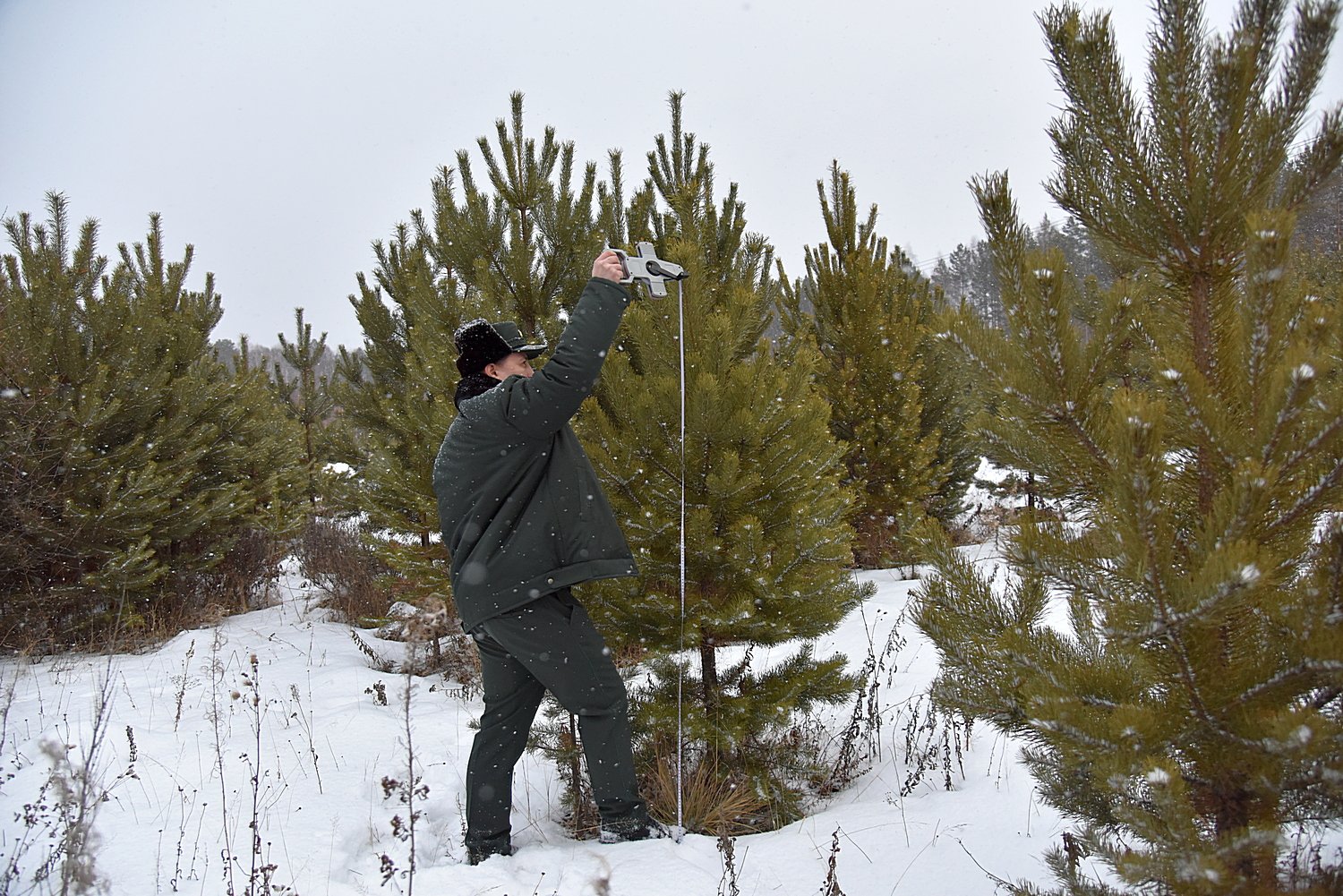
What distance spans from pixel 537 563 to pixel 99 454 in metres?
5.60

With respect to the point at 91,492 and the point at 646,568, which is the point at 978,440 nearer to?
the point at 646,568

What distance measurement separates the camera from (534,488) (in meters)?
2.85

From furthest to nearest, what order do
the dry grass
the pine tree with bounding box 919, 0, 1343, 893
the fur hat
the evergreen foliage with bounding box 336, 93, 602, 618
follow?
1. the evergreen foliage with bounding box 336, 93, 602, 618
2. the dry grass
3. the fur hat
4. the pine tree with bounding box 919, 0, 1343, 893

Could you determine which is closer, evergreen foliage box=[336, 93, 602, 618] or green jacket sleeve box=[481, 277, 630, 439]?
green jacket sleeve box=[481, 277, 630, 439]

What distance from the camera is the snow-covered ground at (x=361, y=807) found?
2.62 metres

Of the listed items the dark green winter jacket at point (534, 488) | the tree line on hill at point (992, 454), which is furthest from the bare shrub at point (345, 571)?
the dark green winter jacket at point (534, 488)

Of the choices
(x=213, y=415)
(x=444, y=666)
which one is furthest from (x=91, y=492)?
(x=444, y=666)

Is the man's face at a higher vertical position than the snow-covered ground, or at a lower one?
higher

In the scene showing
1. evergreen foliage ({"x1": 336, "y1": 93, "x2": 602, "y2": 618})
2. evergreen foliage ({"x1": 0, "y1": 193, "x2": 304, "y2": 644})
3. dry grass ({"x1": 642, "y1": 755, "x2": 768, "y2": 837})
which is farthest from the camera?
evergreen foliage ({"x1": 0, "y1": 193, "x2": 304, "y2": 644})

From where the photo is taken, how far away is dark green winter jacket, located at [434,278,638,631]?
2.64 m

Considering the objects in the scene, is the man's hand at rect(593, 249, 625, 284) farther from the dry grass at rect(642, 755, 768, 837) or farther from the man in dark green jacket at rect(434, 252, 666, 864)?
the dry grass at rect(642, 755, 768, 837)

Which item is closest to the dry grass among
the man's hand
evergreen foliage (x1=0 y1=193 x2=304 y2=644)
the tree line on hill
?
the tree line on hill

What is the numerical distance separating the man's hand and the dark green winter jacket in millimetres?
45

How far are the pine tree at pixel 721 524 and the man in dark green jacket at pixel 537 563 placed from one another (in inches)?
22.5
